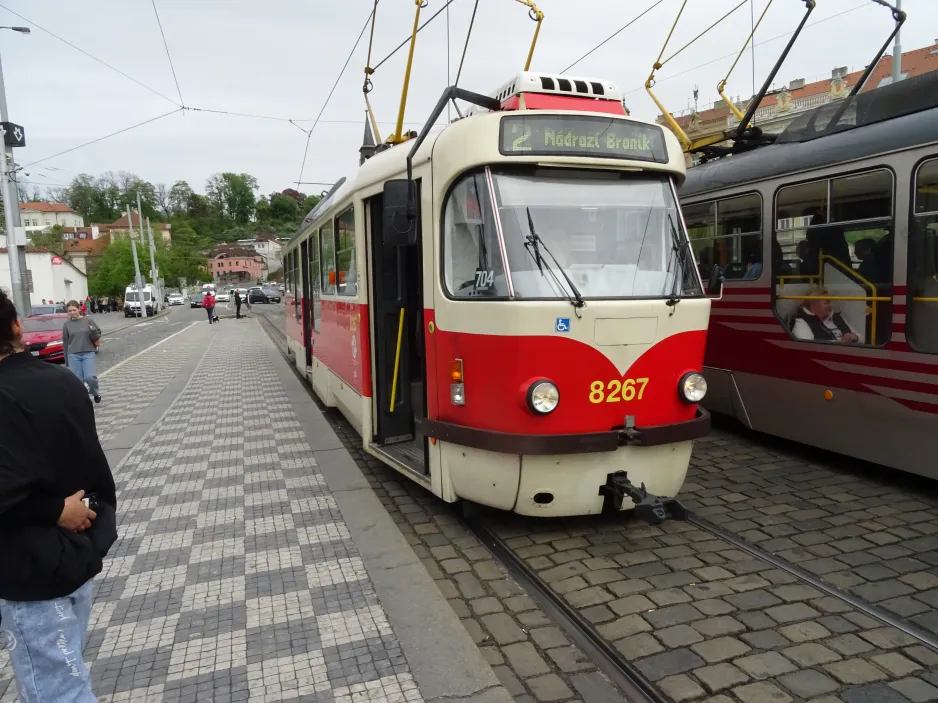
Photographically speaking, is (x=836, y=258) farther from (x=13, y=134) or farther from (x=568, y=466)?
(x=13, y=134)

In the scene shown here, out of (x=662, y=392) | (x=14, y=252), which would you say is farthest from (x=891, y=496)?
(x=14, y=252)

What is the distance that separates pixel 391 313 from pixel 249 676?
3.70 m

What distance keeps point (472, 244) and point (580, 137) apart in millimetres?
1065

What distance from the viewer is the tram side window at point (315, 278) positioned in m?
9.98

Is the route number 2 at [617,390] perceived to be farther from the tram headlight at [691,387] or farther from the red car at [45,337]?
the red car at [45,337]

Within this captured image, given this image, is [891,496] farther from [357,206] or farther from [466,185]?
[357,206]

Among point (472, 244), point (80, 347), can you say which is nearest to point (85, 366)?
point (80, 347)

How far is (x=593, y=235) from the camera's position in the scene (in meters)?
4.89

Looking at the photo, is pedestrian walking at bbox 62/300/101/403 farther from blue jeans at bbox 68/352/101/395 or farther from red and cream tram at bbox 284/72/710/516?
red and cream tram at bbox 284/72/710/516

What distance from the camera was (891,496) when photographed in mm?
5809

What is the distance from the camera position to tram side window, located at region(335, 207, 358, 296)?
7094mm

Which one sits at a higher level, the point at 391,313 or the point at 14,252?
the point at 14,252

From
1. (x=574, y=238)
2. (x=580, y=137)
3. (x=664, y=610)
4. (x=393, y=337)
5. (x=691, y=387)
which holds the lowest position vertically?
(x=664, y=610)

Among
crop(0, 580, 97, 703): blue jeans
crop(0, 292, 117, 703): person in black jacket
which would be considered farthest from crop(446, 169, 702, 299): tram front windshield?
crop(0, 580, 97, 703): blue jeans
